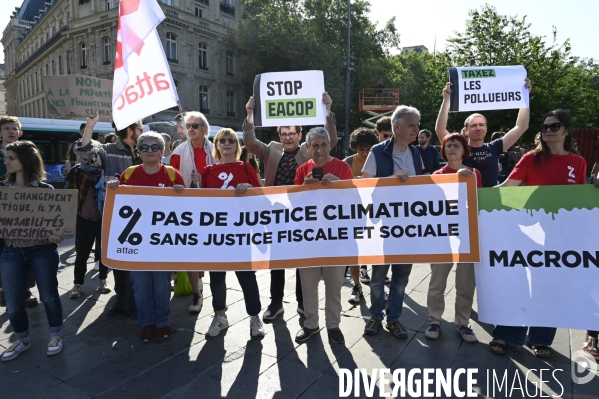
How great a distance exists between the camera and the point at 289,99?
4.40 meters

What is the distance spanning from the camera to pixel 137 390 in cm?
287

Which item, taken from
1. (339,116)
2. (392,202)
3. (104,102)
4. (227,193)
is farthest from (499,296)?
(339,116)

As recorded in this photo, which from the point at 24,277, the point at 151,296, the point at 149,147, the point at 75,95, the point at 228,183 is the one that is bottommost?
the point at 151,296

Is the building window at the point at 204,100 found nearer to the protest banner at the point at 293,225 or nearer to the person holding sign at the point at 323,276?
the protest banner at the point at 293,225

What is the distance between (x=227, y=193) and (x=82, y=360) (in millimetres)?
1803

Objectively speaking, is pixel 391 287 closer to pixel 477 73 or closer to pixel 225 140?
pixel 225 140

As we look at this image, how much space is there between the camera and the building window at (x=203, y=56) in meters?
34.2

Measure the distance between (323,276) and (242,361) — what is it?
974 mm

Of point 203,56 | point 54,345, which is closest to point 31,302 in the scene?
point 54,345

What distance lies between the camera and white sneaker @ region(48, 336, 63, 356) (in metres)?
3.38

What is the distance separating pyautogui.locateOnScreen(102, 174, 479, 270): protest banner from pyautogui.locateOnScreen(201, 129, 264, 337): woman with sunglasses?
8.0 inches

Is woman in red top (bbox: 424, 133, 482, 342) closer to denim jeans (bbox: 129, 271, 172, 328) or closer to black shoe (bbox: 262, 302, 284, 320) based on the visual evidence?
black shoe (bbox: 262, 302, 284, 320)

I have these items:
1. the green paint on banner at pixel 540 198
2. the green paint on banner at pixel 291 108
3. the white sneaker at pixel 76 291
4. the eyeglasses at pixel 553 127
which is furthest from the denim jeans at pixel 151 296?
the eyeglasses at pixel 553 127

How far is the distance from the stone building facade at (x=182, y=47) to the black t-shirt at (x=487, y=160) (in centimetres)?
2935
